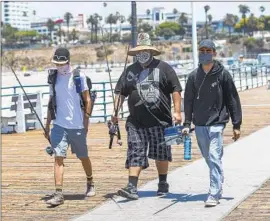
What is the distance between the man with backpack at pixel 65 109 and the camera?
7.98m

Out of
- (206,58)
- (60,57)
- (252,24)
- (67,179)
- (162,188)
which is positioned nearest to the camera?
(206,58)

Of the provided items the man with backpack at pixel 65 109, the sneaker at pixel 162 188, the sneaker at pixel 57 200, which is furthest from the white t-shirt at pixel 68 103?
the sneaker at pixel 162 188

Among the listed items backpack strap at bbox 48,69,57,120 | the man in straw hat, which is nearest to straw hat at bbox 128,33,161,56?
the man in straw hat

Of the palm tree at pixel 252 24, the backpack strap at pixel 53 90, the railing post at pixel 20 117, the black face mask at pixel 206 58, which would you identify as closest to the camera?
the black face mask at pixel 206 58

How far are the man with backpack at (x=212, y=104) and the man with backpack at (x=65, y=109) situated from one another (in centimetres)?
115

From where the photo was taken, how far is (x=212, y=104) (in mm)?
7637

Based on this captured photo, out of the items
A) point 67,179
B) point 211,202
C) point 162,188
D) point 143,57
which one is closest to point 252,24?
point 67,179

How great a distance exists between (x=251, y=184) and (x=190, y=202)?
1201 mm

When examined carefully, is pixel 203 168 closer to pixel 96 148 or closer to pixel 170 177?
pixel 170 177

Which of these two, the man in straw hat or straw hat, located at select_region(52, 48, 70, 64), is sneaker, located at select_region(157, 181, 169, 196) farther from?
straw hat, located at select_region(52, 48, 70, 64)

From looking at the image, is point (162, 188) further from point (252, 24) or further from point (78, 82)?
point (252, 24)

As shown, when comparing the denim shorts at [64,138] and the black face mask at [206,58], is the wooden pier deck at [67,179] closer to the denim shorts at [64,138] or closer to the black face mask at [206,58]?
the denim shorts at [64,138]

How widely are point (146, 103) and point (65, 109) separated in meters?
0.86

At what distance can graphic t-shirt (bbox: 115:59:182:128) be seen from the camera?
7.94 metres
